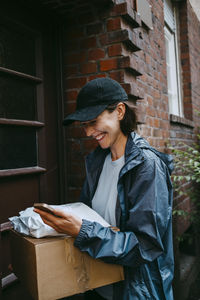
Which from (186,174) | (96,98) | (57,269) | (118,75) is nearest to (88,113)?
(96,98)

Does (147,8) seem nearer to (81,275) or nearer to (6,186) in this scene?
(6,186)

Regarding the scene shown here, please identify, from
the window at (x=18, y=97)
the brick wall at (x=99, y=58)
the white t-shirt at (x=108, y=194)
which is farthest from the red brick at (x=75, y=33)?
the white t-shirt at (x=108, y=194)

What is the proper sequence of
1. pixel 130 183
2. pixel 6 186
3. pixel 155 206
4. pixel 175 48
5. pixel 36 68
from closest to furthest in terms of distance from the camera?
pixel 155 206, pixel 130 183, pixel 6 186, pixel 36 68, pixel 175 48

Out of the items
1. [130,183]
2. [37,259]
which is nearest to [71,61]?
[130,183]

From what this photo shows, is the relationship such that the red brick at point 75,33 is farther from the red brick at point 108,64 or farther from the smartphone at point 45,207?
the smartphone at point 45,207

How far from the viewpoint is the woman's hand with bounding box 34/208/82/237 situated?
1.19 metres

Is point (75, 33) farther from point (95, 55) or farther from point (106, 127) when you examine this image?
point (106, 127)

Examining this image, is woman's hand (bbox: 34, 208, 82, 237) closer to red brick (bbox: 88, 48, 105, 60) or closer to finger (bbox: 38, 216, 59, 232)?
finger (bbox: 38, 216, 59, 232)

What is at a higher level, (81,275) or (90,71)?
(90,71)

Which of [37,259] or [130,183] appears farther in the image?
[130,183]

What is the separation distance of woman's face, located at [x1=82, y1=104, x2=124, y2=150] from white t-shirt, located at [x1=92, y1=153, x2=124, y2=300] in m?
0.14

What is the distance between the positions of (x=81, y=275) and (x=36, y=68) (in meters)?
1.47

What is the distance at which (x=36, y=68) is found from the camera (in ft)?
6.75

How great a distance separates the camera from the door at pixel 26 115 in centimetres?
175
